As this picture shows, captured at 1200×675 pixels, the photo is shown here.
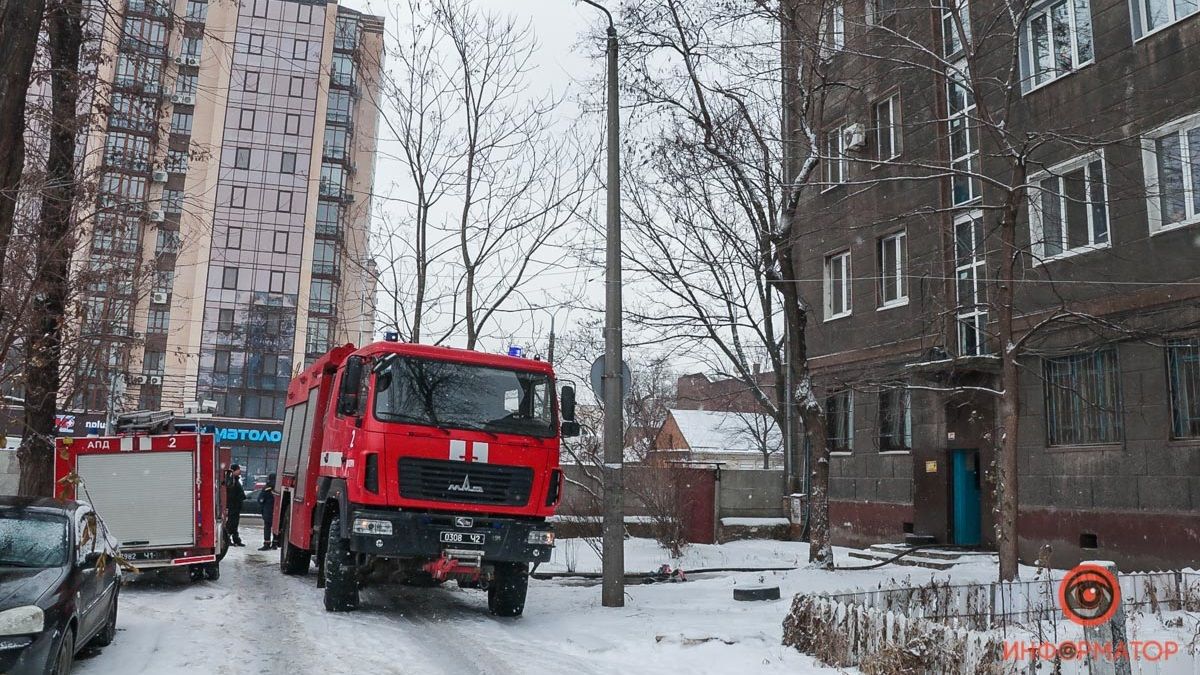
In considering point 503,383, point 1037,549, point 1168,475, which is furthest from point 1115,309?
point 503,383

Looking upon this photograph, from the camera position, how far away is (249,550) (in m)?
20.9

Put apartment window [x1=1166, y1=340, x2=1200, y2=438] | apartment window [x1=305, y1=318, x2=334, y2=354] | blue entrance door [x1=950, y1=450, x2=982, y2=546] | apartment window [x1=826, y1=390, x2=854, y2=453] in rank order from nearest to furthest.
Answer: apartment window [x1=1166, y1=340, x2=1200, y2=438], blue entrance door [x1=950, y1=450, x2=982, y2=546], apartment window [x1=826, y1=390, x2=854, y2=453], apartment window [x1=305, y1=318, x2=334, y2=354]

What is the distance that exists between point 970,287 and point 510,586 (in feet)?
39.1

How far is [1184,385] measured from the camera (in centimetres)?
1365

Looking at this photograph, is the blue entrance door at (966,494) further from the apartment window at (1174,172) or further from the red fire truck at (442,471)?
the red fire truck at (442,471)

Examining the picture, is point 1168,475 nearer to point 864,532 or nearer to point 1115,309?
point 1115,309

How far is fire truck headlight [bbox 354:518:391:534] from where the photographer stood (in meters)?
10.2

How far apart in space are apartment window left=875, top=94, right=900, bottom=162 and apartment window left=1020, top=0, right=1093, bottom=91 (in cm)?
363

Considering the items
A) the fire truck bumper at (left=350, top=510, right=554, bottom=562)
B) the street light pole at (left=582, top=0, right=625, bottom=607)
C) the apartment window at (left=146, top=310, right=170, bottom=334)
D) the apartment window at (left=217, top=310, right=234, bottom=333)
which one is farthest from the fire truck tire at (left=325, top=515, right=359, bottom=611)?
the apartment window at (left=146, top=310, right=170, bottom=334)

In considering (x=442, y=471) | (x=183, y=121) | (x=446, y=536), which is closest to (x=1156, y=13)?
(x=442, y=471)

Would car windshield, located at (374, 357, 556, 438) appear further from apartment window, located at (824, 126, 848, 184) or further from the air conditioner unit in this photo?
apartment window, located at (824, 126, 848, 184)

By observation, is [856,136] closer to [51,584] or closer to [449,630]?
[449,630]

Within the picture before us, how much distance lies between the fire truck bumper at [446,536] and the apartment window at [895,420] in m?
11.1

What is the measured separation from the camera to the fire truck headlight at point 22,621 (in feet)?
20.8
